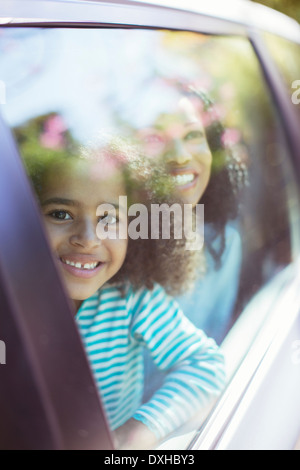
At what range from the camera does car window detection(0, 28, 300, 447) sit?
49.2 inches

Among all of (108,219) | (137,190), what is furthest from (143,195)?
(108,219)

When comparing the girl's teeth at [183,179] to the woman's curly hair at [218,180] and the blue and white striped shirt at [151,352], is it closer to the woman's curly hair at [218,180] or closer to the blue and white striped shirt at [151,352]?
the woman's curly hair at [218,180]

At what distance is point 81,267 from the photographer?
4.30ft

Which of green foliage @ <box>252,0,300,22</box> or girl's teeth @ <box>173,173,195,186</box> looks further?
green foliage @ <box>252,0,300,22</box>

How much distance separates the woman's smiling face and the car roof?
31 centimetres

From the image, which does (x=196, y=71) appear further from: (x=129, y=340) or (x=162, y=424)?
(x=162, y=424)

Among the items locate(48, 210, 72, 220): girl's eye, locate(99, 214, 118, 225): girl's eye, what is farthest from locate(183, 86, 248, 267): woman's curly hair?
locate(48, 210, 72, 220): girl's eye

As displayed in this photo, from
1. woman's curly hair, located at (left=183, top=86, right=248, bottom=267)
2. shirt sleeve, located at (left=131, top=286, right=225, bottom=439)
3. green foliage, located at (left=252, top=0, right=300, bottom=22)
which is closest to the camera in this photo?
shirt sleeve, located at (left=131, top=286, right=225, bottom=439)

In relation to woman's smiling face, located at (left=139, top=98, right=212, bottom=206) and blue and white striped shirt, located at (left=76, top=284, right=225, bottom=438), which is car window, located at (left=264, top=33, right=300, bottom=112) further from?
blue and white striped shirt, located at (left=76, top=284, right=225, bottom=438)

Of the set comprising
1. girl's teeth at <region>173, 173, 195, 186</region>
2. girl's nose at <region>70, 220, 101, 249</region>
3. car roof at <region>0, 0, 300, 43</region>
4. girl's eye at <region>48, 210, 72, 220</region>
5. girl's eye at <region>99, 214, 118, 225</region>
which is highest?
car roof at <region>0, 0, 300, 43</region>

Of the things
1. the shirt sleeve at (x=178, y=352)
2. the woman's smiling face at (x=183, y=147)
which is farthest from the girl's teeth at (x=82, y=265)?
the woman's smiling face at (x=183, y=147)

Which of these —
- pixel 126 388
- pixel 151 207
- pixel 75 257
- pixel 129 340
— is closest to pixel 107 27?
pixel 151 207

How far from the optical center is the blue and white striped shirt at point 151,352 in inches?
53.9

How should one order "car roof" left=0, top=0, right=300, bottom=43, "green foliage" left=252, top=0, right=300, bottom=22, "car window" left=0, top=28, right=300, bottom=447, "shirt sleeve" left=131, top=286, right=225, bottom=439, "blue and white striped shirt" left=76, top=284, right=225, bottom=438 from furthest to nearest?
"green foliage" left=252, top=0, right=300, bottom=22 → "shirt sleeve" left=131, top=286, right=225, bottom=439 → "blue and white striped shirt" left=76, top=284, right=225, bottom=438 → "car window" left=0, top=28, right=300, bottom=447 → "car roof" left=0, top=0, right=300, bottom=43
